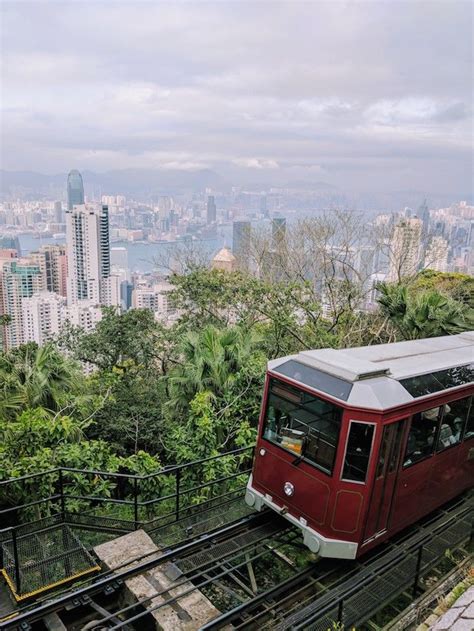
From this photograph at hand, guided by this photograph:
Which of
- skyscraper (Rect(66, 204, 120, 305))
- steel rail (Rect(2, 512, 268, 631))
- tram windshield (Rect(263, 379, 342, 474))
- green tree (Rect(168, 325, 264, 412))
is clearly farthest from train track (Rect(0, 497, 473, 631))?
skyscraper (Rect(66, 204, 120, 305))

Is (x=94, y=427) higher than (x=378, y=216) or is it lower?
lower

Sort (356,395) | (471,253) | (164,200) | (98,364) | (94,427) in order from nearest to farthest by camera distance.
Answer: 1. (356,395)
2. (94,427)
3. (98,364)
4. (471,253)
5. (164,200)

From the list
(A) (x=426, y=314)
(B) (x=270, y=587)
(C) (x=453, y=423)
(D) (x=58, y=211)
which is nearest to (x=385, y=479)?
(C) (x=453, y=423)

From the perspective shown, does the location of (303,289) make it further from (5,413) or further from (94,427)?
(5,413)

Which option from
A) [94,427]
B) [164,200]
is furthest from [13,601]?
[164,200]

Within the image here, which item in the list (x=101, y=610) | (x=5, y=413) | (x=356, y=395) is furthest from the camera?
(x=5, y=413)

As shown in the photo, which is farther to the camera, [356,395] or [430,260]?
[430,260]

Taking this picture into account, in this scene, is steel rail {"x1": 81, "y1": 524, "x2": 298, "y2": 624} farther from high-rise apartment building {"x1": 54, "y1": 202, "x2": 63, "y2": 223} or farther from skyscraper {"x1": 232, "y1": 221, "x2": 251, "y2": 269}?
high-rise apartment building {"x1": 54, "y1": 202, "x2": 63, "y2": 223}
